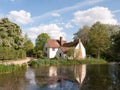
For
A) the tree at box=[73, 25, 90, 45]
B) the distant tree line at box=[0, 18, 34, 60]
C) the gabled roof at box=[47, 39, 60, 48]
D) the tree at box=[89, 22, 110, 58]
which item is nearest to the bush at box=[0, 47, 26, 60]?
the distant tree line at box=[0, 18, 34, 60]

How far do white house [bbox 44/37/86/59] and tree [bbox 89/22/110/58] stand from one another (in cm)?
372

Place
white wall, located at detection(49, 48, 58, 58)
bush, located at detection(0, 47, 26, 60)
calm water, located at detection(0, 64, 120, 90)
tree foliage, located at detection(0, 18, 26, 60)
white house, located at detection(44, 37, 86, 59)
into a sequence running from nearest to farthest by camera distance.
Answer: calm water, located at detection(0, 64, 120, 90)
bush, located at detection(0, 47, 26, 60)
tree foliage, located at detection(0, 18, 26, 60)
white house, located at detection(44, 37, 86, 59)
white wall, located at detection(49, 48, 58, 58)

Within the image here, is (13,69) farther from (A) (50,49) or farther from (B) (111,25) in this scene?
(B) (111,25)

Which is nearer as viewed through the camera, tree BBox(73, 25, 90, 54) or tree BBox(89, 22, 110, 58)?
tree BBox(89, 22, 110, 58)

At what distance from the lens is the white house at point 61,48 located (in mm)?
62581

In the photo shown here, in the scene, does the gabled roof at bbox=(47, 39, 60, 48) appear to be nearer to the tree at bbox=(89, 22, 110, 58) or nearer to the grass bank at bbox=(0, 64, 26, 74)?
the tree at bbox=(89, 22, 110, 58)

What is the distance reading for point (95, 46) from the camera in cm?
6631

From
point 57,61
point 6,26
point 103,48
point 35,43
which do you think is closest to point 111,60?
point 103,48

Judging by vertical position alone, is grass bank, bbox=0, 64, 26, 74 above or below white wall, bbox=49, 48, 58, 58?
below

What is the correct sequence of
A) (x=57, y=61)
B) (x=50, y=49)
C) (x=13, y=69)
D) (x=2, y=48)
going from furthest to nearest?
(x=50, y=49)
(x=57, y=61)
(x=2, y=48)
(x=13, y=69)

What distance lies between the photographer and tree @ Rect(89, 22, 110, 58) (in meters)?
65.5

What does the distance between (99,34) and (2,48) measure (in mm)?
33044

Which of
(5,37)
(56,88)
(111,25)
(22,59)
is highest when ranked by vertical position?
(111,25)

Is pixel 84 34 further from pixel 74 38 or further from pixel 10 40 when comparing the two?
pixel 10 40
